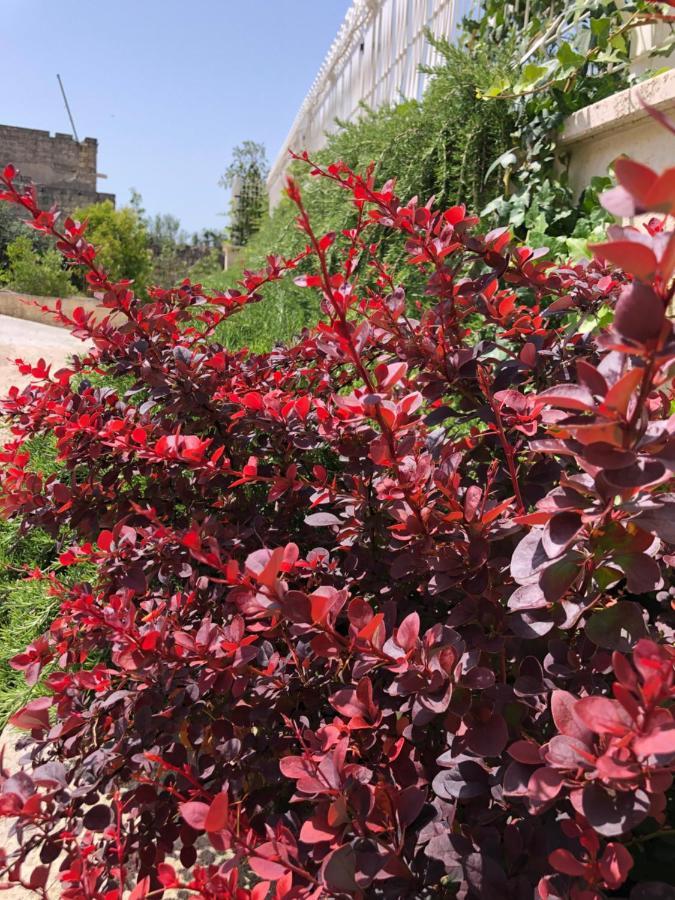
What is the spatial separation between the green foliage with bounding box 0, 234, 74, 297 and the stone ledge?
10050mm

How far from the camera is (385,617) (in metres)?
0.86

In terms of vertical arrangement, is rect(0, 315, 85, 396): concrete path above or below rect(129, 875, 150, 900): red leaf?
above

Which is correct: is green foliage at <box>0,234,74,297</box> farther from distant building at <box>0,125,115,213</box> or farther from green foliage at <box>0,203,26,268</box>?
distant building at <box>0,125,115,213</box>

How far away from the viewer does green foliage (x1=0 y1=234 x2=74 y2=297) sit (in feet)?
36.9

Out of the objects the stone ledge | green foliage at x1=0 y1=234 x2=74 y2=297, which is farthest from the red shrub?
green foliage at x1=0 y1=234 x2=74 y2=297

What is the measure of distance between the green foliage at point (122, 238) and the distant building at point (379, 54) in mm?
5763

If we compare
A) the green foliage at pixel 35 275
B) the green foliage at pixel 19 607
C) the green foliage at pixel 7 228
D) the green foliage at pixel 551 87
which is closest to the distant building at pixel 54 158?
the green foliage at pixel 7 228

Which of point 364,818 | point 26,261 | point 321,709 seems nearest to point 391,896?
point 364,818

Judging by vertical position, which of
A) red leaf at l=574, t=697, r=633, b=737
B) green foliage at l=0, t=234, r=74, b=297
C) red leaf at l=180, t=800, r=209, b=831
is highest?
green foliage at l=0, t=234, r=74, b=297

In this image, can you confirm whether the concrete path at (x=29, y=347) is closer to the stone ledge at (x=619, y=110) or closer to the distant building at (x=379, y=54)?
the distant building at (x=379, y=54)

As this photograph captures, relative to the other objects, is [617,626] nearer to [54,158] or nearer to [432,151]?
[432,151]

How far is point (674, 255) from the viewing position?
16.3 inches

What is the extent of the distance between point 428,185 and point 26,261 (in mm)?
10442

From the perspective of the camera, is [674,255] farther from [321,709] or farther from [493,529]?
[321,709]
